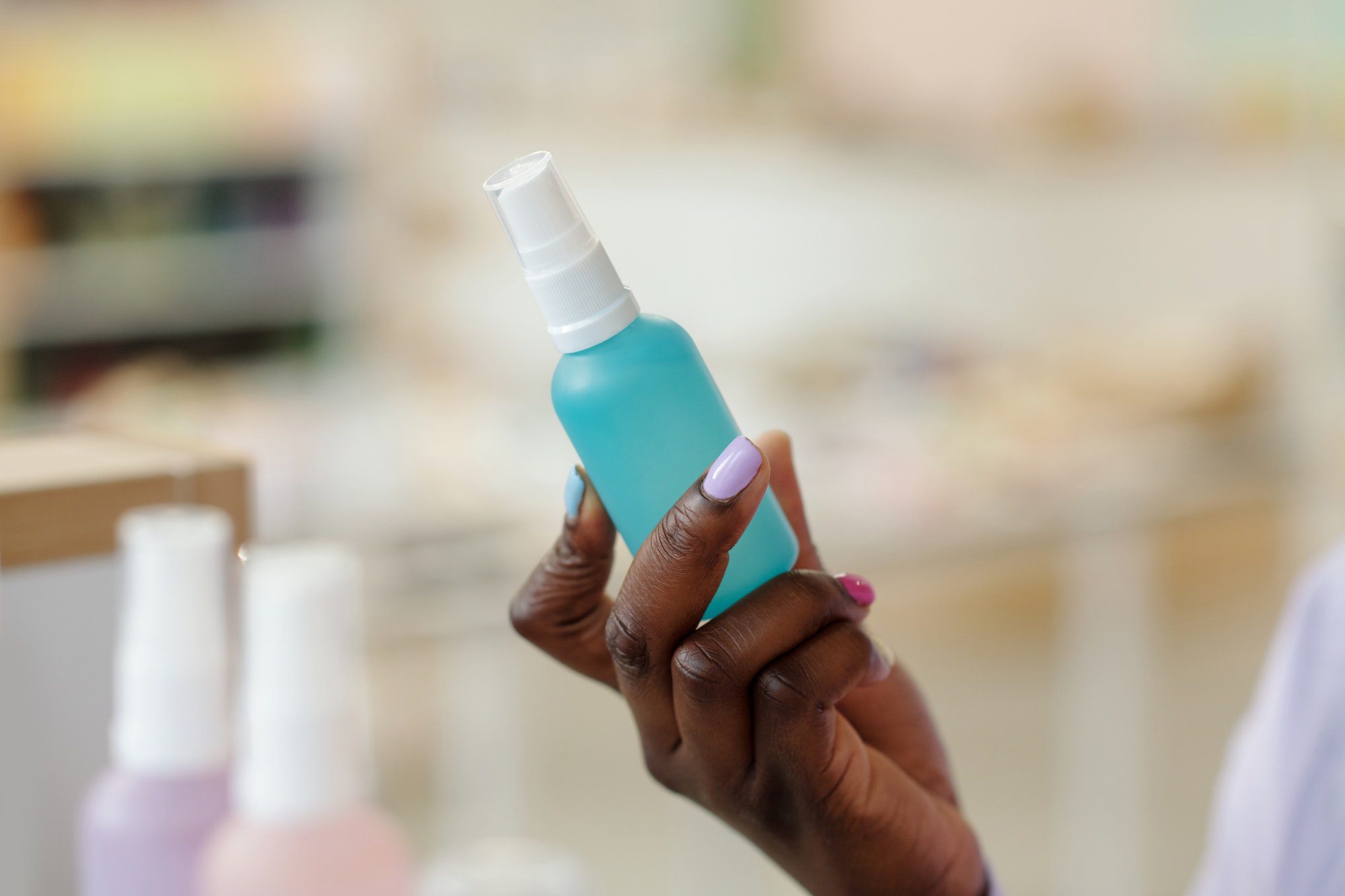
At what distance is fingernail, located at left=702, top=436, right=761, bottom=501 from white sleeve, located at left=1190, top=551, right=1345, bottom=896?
1.02 feet

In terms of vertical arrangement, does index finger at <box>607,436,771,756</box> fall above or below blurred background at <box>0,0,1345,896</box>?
above

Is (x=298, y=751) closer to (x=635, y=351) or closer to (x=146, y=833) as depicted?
(x=146, y=833)

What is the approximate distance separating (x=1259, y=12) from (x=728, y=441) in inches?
98.1

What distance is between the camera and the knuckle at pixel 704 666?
0.30m

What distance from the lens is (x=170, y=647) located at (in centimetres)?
43

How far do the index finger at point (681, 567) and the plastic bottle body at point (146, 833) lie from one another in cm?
19

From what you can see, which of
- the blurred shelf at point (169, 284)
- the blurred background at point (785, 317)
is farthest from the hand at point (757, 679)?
the blurred shelf at point (169, 284)

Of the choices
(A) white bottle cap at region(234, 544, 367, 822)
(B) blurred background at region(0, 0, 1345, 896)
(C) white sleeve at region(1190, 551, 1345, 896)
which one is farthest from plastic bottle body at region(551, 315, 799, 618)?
(B) blurred background at region(0, 0, 1345, 896)

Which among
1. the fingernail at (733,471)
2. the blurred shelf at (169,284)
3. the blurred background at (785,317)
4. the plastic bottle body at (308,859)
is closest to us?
the fingernail at (733,471)

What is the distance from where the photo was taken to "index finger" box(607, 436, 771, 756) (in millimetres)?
284

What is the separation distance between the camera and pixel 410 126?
267cm

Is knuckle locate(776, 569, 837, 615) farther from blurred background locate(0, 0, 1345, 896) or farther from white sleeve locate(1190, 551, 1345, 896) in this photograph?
blurred background locate(0, 0, 1345, 896)

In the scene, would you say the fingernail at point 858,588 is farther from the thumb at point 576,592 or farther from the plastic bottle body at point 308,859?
the plastic bottle body at point 308,859

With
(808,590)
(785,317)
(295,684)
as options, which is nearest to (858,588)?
(808,590)
